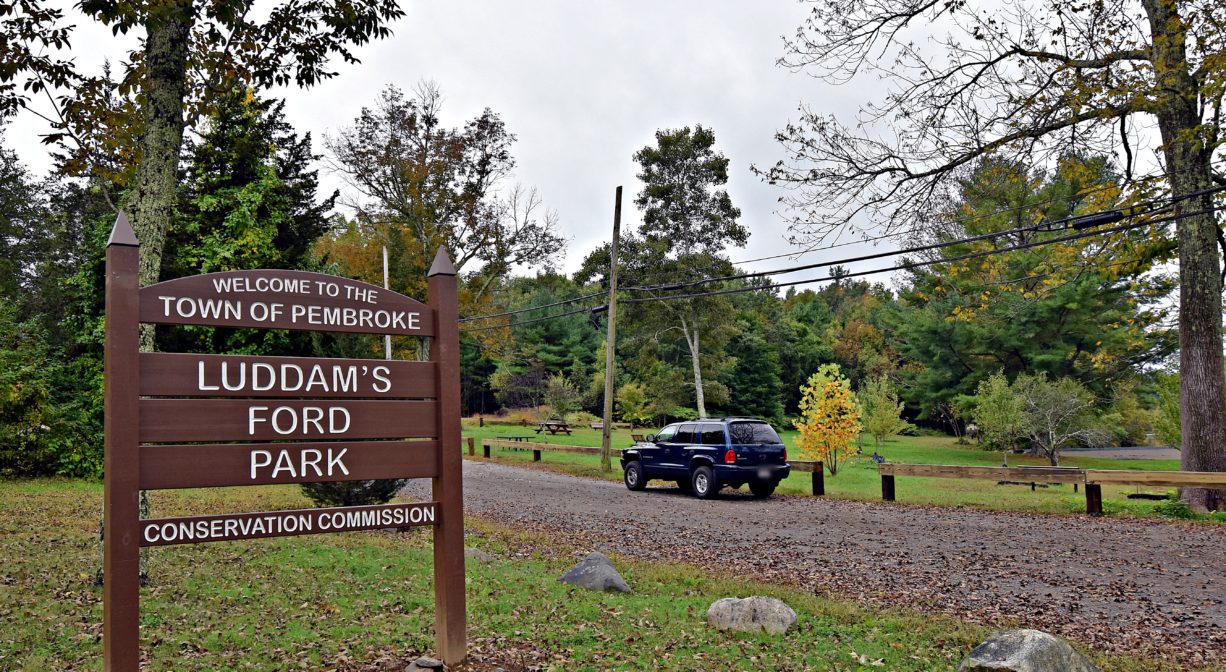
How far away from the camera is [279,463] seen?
196 inches

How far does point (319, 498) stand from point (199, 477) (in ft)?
23.8

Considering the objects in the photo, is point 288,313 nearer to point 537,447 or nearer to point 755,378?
point 537,447

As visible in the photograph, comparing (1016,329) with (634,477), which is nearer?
(634,477)

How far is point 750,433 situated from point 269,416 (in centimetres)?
1421

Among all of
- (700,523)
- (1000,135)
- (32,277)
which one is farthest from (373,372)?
(32,277)

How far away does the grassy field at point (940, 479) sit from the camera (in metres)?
15.9

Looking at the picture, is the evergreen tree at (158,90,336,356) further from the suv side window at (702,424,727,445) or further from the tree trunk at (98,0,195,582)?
the tree trunk at (98,0,195,582)

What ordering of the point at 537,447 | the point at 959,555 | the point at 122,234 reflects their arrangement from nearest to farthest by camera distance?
the point at 122,234 → the point at 959,555 → the point at 537,447

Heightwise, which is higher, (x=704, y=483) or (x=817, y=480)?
(x=704, y=483)

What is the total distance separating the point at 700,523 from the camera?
551 inches

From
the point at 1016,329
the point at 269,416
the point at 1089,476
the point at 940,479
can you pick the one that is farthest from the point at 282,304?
the point at 1016,329

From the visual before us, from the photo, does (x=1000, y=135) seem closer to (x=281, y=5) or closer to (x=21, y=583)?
(x=281, y=5)

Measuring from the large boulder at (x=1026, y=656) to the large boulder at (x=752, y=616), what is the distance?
155 cm

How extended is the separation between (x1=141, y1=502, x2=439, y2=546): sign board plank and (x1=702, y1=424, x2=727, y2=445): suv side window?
42.7ft
